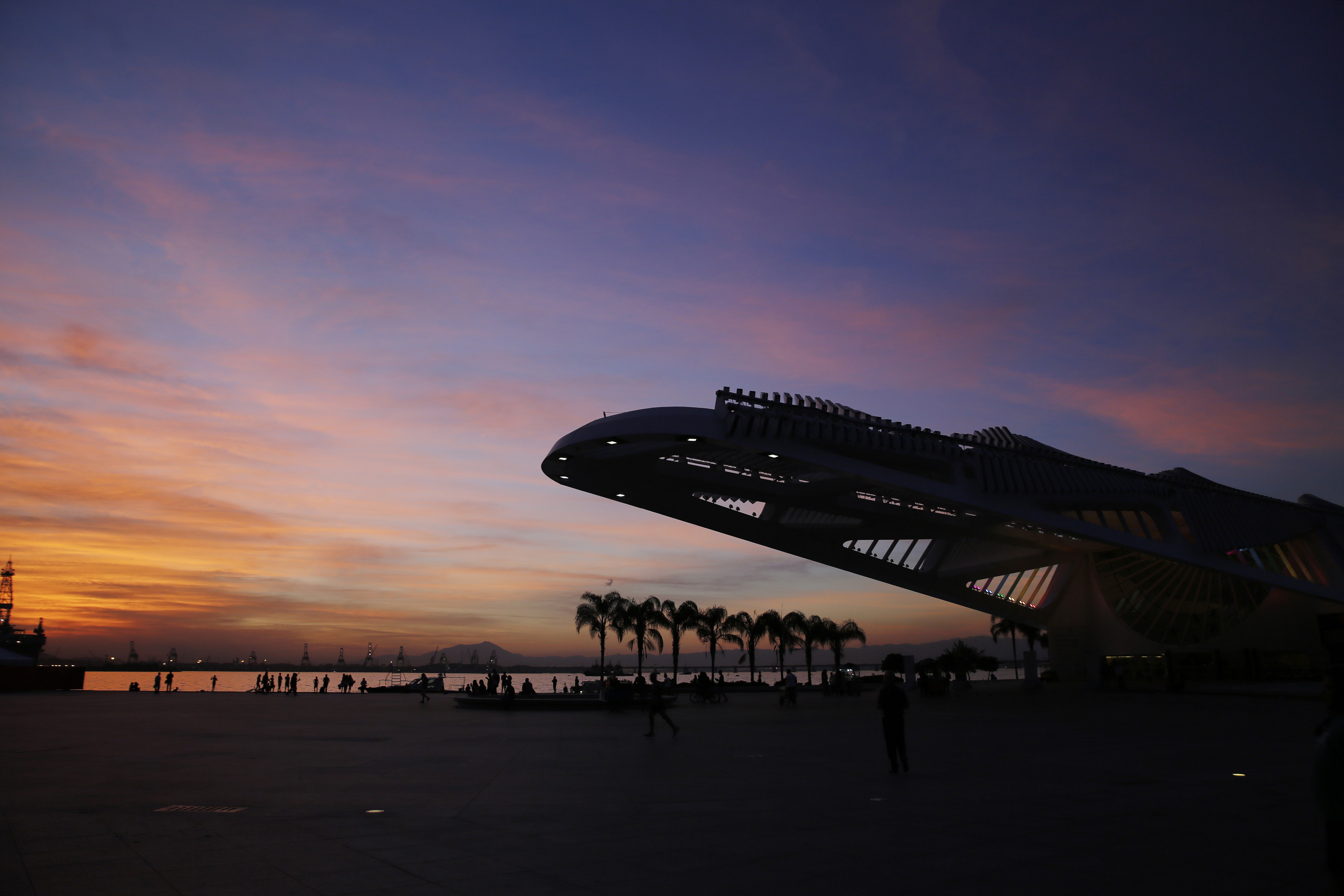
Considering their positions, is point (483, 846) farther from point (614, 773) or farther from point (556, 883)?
point (614, 773)

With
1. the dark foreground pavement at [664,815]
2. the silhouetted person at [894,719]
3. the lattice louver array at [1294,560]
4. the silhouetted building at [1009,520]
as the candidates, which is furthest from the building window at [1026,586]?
the silhouetted person at [894,719]

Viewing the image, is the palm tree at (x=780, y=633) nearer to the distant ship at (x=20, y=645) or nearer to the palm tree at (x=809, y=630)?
the palm tree at (x=809, y=630)

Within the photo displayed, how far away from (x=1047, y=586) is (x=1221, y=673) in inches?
434

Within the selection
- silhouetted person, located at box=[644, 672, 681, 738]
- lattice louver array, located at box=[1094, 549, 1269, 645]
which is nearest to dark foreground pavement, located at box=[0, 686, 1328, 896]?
silhouetted person, located at box=[644, 672, 681, 738]

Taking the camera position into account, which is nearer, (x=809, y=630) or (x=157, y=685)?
(x=157, y=685)

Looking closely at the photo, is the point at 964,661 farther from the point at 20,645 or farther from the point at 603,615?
the point at 20,645

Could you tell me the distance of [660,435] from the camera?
26578 mm

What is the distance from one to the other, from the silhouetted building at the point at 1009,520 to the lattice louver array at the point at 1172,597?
3.3 inches

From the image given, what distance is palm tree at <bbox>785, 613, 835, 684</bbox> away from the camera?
7038 centimetres

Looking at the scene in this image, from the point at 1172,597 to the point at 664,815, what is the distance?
4933 cm

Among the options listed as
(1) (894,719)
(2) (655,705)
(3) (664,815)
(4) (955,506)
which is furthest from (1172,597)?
(3) (664,815)

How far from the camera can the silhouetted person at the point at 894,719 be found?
1115 cm

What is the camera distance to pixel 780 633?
229 feet

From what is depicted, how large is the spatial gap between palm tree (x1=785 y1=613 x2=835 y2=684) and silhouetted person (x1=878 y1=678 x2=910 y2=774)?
5989cm
